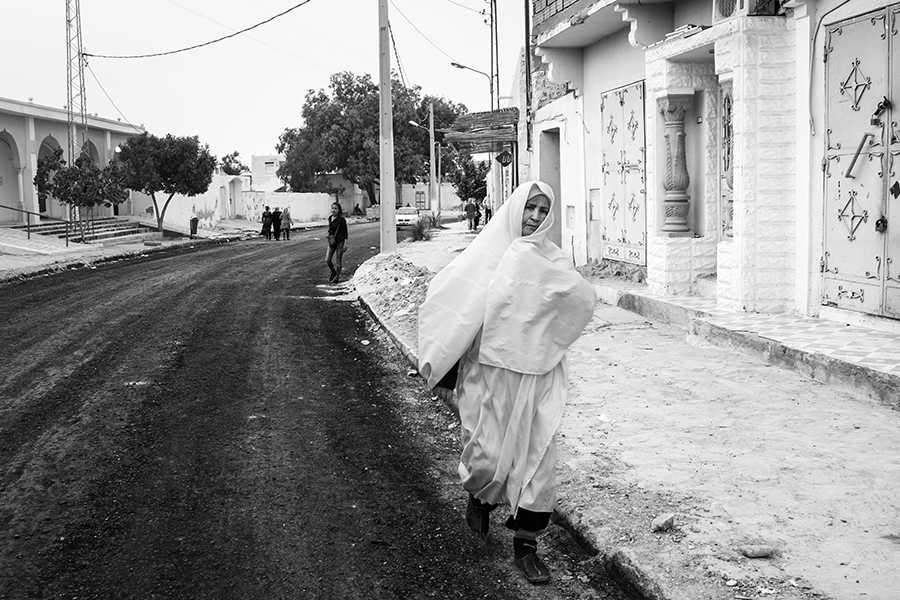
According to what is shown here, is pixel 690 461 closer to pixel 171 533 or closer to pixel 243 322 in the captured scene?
pixel 171 533

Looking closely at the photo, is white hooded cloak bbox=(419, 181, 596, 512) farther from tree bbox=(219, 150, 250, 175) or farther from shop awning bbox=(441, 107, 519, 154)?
tree bbox=(219, 150, 250, 175)

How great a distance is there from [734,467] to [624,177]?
900cm

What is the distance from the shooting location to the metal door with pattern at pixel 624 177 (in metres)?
13.1

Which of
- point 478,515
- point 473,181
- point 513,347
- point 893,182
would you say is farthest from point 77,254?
point 473,181

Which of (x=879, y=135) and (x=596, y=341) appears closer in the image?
(x=879, y=135)

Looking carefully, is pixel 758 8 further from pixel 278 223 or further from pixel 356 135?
pixel 356 135

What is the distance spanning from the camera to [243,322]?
12602mm

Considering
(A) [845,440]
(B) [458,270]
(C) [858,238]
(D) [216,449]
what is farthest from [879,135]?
(D) [216,449]

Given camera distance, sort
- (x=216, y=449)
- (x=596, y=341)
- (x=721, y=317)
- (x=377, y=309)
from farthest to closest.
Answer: (x=377, y=309)
(x=596, y=341)
(x=721, y=317)
(x=216, y=449)

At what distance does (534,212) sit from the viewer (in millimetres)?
4348

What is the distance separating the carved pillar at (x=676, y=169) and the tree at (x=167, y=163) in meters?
30.3

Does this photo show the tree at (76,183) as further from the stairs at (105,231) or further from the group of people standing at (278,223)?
the group of people standing at (278,223)

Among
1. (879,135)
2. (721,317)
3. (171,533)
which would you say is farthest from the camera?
(721,317)

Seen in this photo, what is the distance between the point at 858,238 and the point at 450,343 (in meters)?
5.35
